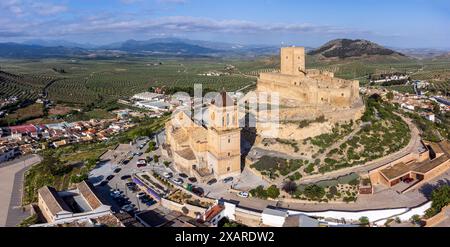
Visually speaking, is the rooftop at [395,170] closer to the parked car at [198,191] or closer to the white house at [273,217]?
the white house at [273,217]

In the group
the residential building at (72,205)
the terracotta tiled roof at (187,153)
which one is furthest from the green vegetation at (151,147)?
the residential building at (72,205)

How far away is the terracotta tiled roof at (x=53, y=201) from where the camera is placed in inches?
719

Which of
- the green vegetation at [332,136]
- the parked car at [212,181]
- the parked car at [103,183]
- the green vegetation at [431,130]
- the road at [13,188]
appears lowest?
the road at [13,188]

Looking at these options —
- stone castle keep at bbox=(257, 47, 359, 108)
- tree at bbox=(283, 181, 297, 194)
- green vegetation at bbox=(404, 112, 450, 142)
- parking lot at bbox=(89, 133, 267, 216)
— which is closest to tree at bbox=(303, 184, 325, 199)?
tree at bbox=(283, 181, 297, 194)

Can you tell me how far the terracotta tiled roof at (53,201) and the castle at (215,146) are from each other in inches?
265

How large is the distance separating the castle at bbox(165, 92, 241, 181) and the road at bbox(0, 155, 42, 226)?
8882mm

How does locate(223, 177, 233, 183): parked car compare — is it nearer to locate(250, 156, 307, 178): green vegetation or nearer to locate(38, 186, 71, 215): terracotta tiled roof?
locate(250, 156, 307, 178): green vegetation

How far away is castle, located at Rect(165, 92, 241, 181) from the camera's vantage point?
20953 millimetres

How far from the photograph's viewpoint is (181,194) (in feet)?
66.1

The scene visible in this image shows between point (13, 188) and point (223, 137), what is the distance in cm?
1436

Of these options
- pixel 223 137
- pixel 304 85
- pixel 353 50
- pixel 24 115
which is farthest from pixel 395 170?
pixel 353 50

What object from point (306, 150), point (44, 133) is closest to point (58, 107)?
point (44, 133)

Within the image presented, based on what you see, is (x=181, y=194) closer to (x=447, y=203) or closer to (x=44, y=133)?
(x=447, y=203)

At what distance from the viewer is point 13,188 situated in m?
25.3
